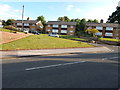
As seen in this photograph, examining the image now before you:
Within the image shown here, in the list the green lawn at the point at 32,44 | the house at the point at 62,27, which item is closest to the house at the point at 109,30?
the house at the point at 62,27

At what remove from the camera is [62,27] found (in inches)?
2549

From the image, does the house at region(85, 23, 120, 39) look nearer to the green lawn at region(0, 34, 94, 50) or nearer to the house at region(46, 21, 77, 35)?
the house at region(46, 21, 77, 35)

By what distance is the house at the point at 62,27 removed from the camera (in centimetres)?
6305

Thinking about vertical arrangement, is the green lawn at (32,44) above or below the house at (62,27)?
below

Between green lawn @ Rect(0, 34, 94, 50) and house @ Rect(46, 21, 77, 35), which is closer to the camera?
green lawn @ Rect(0, 34, 94, 50)

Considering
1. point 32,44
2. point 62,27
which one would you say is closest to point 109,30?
point 62,27

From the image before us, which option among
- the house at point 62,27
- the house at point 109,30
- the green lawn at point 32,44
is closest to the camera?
the green lawn at point 32,44

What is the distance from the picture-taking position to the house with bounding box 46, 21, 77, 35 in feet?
207

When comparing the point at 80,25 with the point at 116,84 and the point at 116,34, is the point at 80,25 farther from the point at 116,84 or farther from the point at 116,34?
the point at 116,84

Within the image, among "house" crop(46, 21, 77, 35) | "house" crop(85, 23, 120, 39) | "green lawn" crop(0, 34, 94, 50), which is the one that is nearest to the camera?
"green lawn" crop(0, 34, 94, 50)

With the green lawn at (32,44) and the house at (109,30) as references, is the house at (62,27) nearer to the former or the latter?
the house at (109,30)

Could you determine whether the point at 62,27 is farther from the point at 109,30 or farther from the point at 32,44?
the point at 32,44

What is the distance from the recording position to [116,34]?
193 feet

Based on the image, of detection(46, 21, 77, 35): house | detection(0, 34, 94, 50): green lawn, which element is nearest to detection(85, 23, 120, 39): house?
detection(46, 21, 77, 35): house
